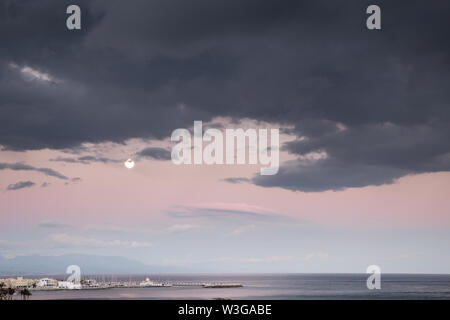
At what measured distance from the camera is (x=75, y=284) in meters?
182
